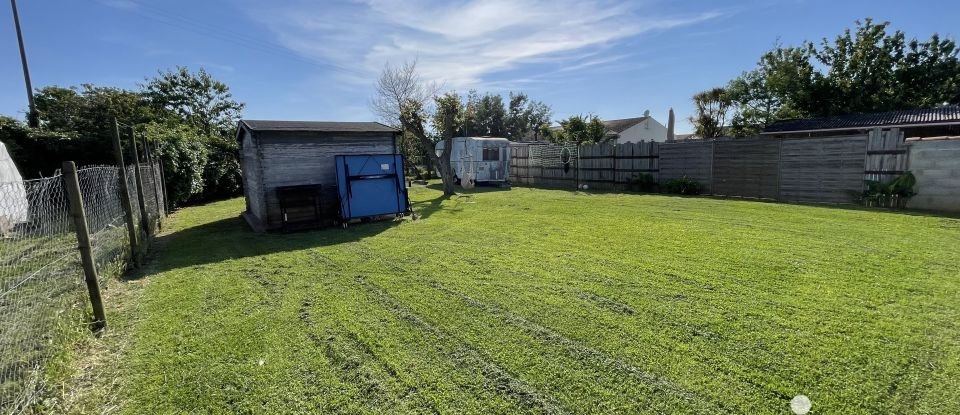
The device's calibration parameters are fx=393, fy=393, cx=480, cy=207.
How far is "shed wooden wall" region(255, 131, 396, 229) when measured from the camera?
24.5 feet

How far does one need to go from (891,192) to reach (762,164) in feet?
8.70

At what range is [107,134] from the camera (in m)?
9.85

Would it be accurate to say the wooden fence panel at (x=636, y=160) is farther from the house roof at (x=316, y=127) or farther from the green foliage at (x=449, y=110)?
the house roof at (x=316, y=127)

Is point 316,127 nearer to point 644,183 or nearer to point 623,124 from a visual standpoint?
point 644,183

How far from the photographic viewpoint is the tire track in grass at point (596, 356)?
2053 mm

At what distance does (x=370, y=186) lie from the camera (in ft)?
26.5

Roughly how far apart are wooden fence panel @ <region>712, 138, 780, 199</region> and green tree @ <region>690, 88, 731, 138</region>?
39.1 feet

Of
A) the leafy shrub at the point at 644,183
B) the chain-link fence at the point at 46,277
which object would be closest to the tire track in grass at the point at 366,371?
the chain-link fence at the point at 46,277

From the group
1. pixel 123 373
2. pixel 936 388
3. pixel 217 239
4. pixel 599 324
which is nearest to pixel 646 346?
pixel 599 324

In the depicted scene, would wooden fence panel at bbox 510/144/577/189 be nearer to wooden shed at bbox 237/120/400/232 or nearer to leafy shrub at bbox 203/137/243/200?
wooden shed at bbox 237/120/400/232

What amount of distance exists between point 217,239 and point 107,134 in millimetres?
6239

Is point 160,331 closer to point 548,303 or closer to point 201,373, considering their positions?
point 201,373

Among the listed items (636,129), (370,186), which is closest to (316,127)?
(370,186)

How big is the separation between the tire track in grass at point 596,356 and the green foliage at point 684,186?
10794 millimetres
